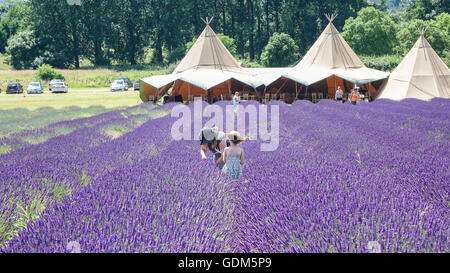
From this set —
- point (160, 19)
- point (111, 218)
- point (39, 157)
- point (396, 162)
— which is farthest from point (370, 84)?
point (160, 19)

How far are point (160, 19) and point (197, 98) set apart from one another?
4046 centimetres

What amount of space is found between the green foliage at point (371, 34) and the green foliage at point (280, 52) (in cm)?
795

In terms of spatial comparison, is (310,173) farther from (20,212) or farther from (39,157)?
(39,157)

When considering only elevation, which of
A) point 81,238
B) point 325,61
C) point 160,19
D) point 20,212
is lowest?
point 20,212

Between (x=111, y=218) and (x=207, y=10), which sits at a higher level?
(x=207, y=10)

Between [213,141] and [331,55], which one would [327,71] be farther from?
[213,141]

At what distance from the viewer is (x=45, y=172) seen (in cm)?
396

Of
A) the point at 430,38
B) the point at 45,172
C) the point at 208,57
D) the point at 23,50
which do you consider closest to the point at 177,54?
the point at 23,50

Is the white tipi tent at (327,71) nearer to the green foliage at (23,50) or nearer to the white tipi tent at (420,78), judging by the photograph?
the white tipi tent at (420,78)

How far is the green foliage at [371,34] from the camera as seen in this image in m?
43.2

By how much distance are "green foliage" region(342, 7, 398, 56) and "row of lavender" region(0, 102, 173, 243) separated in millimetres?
42044

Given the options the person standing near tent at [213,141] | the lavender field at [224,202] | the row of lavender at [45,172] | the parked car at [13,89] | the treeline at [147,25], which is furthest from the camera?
the treeline at [147,25]

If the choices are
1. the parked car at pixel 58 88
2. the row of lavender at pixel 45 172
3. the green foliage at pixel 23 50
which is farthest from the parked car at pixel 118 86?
the row of lavender at pixel 45 172

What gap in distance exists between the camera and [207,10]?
59.6 metres
